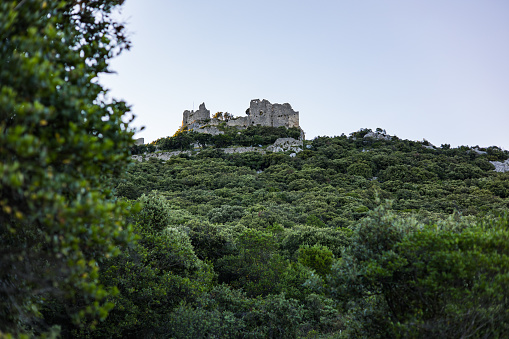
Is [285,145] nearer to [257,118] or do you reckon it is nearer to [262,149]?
[262,149]

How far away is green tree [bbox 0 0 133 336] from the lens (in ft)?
14.2

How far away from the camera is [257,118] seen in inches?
4473

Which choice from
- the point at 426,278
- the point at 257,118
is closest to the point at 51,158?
the point at 426,278

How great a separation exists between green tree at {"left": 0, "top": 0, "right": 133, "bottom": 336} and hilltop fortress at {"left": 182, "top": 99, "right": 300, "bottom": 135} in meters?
104

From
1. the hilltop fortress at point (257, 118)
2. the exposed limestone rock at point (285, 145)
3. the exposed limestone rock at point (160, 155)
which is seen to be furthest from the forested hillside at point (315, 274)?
the hilltop fortress at point (257, 118)

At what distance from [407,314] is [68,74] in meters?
9.93

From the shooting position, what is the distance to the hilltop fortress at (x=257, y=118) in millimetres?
112250

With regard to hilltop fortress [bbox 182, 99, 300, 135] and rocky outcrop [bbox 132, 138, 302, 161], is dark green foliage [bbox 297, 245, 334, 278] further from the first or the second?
hilltop fortress [bbox 182, 99, 300, 135]

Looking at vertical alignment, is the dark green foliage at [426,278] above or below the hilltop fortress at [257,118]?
below

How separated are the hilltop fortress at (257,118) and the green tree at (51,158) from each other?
104m

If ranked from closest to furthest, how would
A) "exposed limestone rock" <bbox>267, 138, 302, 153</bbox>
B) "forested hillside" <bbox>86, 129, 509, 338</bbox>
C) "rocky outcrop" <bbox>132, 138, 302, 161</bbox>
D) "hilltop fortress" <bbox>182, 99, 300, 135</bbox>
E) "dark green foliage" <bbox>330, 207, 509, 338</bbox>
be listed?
1. "dark green foliage" <bbox>330, 207, 509, 338</bbox>
2. "forested hillside" <bbox>86, 129, 509, 338</bbox>
3. "rocky outcrop" <bbox>132, 138, 302, 161</bbox>
4. "exposed limestone rock" <bbox>267, 138, 302, 153</bbox>
5. "hilltop fortress" <bbox>182, 99, 300, 135</bbox>

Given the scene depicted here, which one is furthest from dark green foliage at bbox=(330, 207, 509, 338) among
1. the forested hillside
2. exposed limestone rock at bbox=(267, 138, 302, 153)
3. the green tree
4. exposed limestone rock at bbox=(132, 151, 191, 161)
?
exposed limestone rock at bbox=(132, 151, 191, 161)

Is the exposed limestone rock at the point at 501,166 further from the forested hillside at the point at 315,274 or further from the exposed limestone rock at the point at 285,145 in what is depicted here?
the exposed limestone rock at the point at 285,145

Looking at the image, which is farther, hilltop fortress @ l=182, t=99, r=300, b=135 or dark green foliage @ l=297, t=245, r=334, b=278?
hilltop fortress @ l=182, t=99, r=300, b=135
